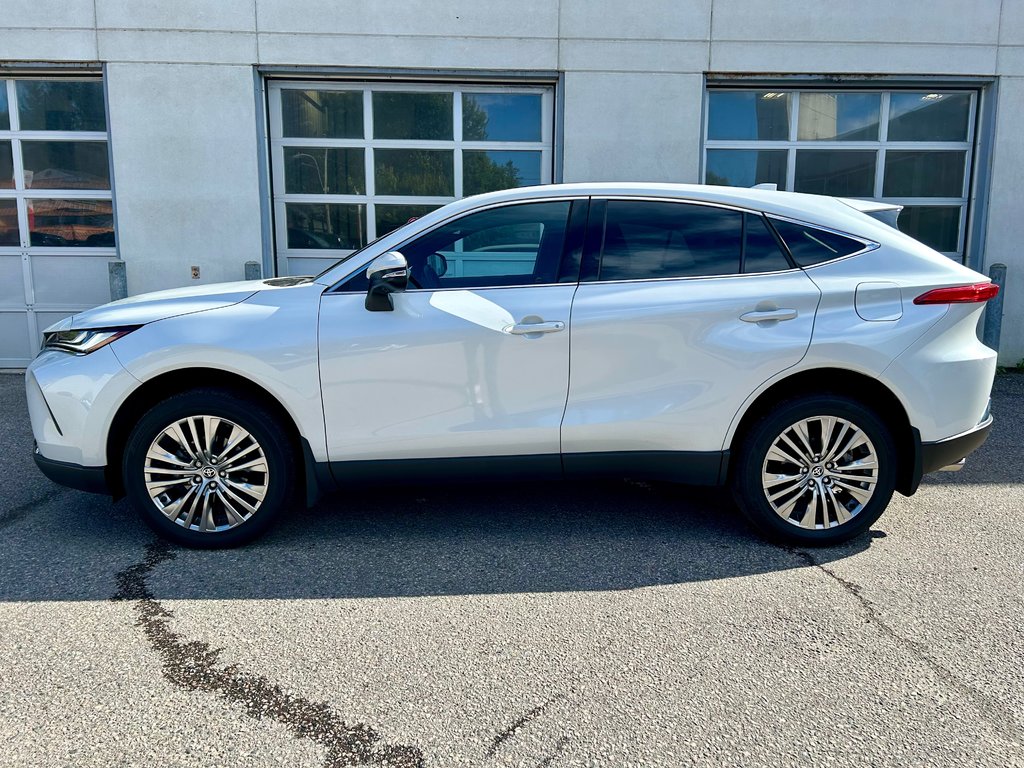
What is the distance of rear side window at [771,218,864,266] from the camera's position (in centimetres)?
386

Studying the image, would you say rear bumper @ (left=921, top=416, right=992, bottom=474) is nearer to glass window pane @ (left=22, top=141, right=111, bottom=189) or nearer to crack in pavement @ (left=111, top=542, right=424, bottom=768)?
crack in pavement @ (left=111, top=542, right=424, bottom=768)

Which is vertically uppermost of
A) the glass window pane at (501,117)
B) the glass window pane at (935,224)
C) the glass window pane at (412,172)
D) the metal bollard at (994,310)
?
the glass window pane at (501,117)

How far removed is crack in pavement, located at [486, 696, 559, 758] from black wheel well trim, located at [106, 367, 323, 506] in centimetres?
171

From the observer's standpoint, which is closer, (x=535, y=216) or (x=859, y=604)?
(x=859, y=604)

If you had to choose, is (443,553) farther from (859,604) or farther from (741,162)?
(741,162)

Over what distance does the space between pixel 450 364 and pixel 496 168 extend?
560 cm

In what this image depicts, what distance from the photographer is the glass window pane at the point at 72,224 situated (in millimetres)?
8859

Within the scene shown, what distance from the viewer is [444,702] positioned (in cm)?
259

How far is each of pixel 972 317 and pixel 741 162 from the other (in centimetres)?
559

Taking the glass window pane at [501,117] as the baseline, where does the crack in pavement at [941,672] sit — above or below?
below

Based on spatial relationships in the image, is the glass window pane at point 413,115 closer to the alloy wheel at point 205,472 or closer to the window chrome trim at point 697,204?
the window chrome trim at point 697,204

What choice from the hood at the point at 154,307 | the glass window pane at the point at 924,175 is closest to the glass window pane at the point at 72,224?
the hood at the point at 154,307

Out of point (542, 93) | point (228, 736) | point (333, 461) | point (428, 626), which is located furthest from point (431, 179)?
point (228, 736)

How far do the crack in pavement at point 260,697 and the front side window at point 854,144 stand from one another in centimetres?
754
